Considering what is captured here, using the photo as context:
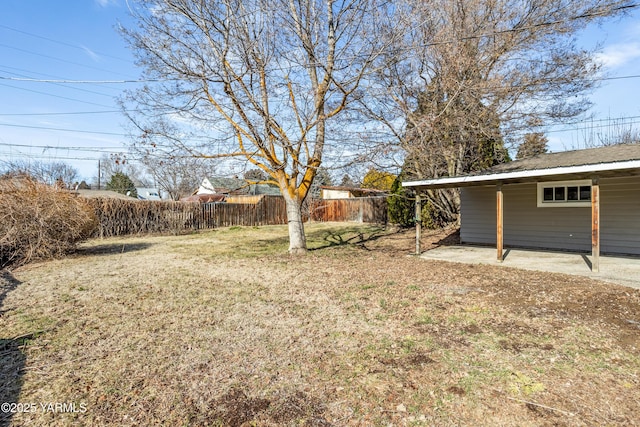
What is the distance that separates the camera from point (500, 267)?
6.60m

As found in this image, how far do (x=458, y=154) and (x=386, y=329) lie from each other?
1007cm

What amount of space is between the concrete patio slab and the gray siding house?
1.12 ft

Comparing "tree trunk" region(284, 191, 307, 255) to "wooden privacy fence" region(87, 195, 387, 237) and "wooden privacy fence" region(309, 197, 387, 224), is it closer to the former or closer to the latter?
"wooden privacy fence" region(87, 195, 387, 237)

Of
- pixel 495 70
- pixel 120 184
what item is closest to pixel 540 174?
pixel 495 70

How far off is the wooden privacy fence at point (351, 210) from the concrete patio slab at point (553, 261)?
11.0m

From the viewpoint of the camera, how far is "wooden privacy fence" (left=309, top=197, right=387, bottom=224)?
20.4 meters

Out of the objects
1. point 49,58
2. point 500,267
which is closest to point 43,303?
point 500,267

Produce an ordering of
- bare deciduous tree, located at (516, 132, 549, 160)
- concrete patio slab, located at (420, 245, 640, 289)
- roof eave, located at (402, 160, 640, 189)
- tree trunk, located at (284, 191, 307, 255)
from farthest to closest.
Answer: bare deciduous tree, located at (516, 132, 549, 160) → tree trunk, located at (284, 191, 307, 255) → concrete patio slab, located at (420, 245, 640, 289) → roof eave, located at (402, 160, 640, 189)

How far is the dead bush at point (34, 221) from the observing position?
296 inches

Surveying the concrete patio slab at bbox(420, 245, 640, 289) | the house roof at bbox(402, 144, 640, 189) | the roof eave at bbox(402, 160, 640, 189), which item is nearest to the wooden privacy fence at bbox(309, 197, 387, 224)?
the concrete patio slab at bbox(420, 245, 640, 289)

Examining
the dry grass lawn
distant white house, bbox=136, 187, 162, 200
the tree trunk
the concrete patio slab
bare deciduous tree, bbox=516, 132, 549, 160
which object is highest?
distant white house, bbox=136, 187, 162, 200

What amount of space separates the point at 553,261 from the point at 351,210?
15525 mm

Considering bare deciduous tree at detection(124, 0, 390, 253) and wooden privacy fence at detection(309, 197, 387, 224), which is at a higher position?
bare deciduous tree at detection(124, 0, 390, 253)

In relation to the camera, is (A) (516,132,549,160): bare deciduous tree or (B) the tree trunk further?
(A) (516,132,549,160): bare deciduous tree
